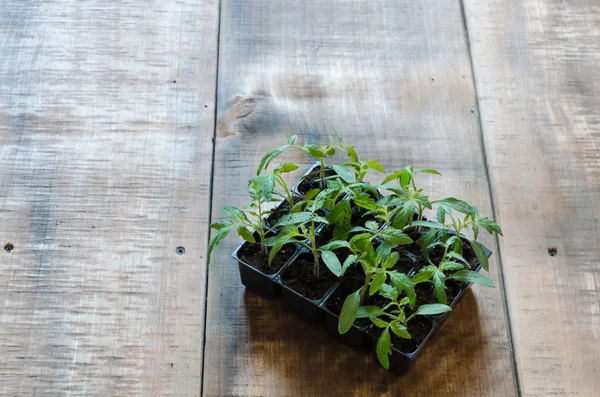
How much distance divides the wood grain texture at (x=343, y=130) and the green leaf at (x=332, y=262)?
9.1 inches

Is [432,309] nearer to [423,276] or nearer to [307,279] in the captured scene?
[423,276]

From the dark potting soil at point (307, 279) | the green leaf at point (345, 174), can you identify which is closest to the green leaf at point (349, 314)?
the dark potting soil at point (307, 279)

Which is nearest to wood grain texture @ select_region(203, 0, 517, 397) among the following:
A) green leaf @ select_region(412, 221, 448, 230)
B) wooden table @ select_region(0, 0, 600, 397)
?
wooden table @ select_region(0, 0, 600, 397)

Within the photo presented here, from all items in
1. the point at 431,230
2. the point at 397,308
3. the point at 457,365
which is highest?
the point at 431,230

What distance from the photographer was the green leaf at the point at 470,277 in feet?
4.38

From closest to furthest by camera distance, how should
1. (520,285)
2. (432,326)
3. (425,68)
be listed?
(432,326), (520,285), (425,68)

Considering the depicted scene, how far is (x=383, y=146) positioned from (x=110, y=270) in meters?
0.65

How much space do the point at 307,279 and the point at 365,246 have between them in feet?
0.50

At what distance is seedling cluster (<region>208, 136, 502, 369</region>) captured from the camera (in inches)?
51.3

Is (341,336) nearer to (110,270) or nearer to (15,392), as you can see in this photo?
(110,270)

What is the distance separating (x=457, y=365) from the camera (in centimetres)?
145

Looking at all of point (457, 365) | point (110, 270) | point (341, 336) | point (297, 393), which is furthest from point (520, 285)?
point (110, 270)

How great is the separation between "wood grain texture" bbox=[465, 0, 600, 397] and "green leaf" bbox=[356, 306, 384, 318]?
339 millimetres

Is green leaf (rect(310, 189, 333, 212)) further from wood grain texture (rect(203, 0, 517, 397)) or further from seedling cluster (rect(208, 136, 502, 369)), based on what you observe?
wood grain texture (rect(203, 0, 517, 397))
